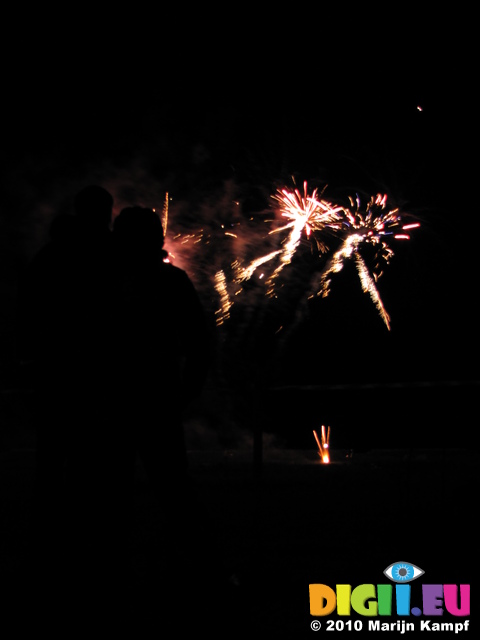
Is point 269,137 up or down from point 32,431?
up

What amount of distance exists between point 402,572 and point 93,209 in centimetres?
232

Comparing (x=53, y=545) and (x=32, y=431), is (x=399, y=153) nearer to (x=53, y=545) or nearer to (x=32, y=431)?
(x=32, y=431)

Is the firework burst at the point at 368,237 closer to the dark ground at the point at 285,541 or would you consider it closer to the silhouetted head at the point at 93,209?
the dark ground at the point at 285,541

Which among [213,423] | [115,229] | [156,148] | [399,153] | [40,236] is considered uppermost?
[399,153]

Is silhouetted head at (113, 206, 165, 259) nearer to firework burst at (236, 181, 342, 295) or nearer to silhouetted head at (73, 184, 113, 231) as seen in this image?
silhouetted head at (73, 184, 113, 231)

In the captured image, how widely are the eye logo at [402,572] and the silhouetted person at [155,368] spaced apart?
3.41ft

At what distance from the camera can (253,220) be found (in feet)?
54.4

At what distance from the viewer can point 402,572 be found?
348 centimetres

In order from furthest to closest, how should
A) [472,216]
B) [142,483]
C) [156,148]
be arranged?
[472,216] → [156,148] → [142,483]

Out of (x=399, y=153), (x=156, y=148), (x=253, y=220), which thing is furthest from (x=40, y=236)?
(x=399, y=153)

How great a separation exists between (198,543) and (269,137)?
14.7m
